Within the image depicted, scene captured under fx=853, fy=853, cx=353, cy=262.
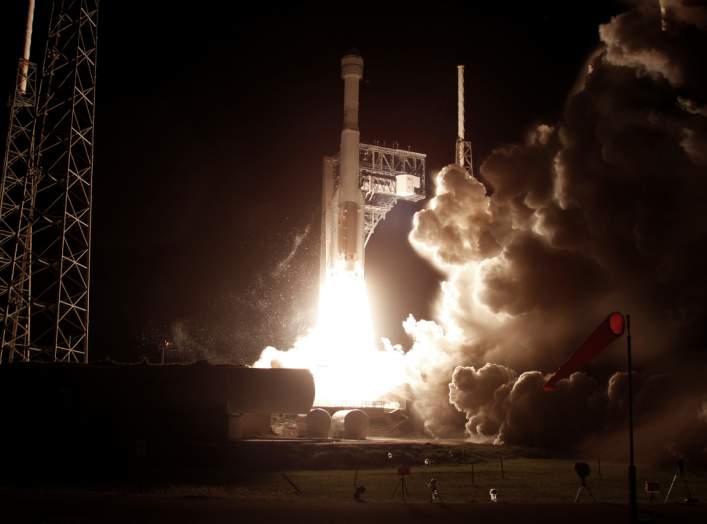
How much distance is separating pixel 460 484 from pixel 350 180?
106ft

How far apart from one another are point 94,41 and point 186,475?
31.1 meters

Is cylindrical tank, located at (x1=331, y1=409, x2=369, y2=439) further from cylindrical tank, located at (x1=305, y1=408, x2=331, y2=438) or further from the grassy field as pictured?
the grassy field

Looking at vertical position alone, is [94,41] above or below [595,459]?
above

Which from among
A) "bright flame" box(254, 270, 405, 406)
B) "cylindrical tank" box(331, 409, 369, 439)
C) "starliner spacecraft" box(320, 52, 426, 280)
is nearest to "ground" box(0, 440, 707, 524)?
"cylindrical tank" box(331, 409, 369, 439)

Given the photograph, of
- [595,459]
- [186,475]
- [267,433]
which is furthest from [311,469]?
[595,459]

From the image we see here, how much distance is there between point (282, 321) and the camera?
285 feet

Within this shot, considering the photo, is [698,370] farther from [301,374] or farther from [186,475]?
[186,475]

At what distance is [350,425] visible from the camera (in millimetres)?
55469

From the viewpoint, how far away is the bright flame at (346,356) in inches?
2499

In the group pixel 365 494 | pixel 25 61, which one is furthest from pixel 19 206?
pixel 365 494

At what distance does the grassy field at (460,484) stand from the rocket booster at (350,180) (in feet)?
76.5

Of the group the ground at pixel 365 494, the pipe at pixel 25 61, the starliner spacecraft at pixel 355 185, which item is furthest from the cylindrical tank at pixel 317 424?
the pipe at pixel 25 61

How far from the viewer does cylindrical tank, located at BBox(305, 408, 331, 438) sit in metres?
53.8

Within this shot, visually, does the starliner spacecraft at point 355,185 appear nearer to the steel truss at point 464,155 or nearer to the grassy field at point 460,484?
the steel truss at point 464,155
